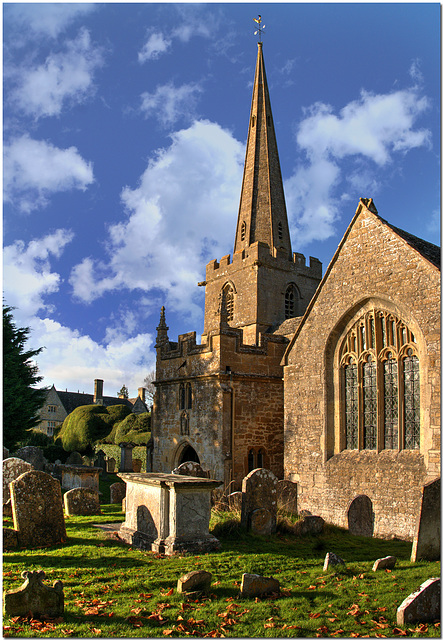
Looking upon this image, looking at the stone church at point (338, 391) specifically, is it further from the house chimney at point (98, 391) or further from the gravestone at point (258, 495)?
the house chimney at point (98, 391)

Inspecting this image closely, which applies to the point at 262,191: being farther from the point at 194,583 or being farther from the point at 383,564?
the point at 194,583

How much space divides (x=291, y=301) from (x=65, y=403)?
35.5m

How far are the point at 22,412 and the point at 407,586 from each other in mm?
22540

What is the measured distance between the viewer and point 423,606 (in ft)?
19.0

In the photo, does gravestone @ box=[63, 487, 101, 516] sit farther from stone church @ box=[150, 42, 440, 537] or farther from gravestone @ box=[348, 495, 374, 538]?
gravestone @ box=[348, 495, 374, 538]

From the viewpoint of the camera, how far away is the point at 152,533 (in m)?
9.29

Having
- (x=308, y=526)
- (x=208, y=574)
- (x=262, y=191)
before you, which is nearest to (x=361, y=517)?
(x=308, y=526)

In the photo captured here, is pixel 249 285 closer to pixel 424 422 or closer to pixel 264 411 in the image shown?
pixel 264 411

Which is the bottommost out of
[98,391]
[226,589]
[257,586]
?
[226,589]

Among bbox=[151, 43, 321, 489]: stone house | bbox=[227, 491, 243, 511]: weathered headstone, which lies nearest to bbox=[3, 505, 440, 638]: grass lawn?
bbox=[227, 491, 243, 511]: weathered headstone

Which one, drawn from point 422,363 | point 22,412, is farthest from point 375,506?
point 22,412

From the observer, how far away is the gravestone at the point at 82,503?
13.2 m

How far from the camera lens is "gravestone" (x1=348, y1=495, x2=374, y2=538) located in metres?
11.6

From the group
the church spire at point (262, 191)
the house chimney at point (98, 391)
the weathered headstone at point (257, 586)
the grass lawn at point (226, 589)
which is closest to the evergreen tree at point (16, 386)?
the church spire at point (262, 191)
